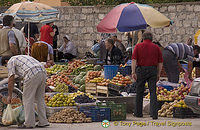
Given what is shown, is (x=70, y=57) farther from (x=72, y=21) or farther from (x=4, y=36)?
(x=4, y=36)

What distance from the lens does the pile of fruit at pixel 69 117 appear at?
11688 millimetres

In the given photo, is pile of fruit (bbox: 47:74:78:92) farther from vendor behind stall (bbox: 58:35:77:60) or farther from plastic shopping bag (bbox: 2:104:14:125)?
vendor behind stall (bbox: 58:35:77:60)

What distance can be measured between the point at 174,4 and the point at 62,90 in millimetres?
10424

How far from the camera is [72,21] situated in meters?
25.7

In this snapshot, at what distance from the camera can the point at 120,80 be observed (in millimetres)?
14531

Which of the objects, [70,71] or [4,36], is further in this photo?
[70,71]

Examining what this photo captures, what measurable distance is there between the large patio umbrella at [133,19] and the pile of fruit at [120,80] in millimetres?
1688

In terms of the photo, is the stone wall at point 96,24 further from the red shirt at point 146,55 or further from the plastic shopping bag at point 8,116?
the plastic shopping bag at point 8,116

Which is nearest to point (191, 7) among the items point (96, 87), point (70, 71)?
point (70, 71)

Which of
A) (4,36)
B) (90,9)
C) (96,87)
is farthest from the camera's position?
(90,9)

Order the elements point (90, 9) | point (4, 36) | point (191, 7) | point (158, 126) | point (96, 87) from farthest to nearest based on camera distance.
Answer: point (90, 9)
point (191, 7)
point (96, 87)
point (4, 36)
point (158, 126)

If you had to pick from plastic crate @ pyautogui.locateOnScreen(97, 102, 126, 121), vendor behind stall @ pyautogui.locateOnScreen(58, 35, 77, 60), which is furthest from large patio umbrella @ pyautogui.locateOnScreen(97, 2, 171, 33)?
vendor behind stall @ pyautogui.locateOnScreen(58, 35, 77, 60)

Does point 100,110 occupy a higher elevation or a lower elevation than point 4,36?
lower

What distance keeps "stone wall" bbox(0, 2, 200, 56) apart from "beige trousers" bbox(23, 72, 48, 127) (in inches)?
523
